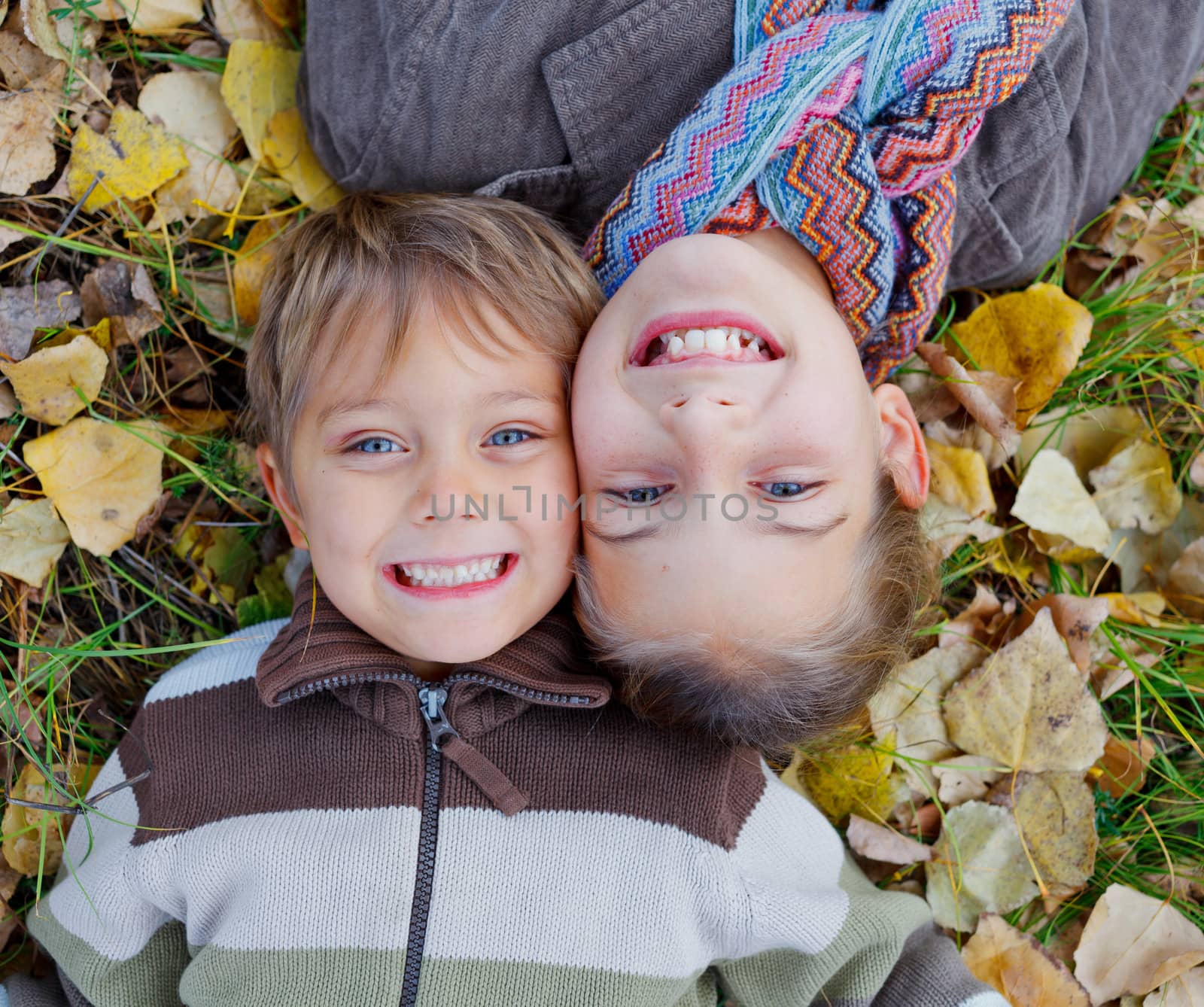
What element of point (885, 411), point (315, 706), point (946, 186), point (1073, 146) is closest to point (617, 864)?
point (315, 706)

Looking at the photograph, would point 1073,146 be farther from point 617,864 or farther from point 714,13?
point 617,864

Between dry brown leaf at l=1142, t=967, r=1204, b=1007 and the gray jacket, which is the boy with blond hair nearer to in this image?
the gray jacket

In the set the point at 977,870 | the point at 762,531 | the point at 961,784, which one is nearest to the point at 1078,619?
the point at 961,784

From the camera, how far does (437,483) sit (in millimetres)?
1966

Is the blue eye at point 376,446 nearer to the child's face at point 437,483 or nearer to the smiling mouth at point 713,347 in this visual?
the child's face at point 437,483

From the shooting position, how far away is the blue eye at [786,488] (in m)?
1.88

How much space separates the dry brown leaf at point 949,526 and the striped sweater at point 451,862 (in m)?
0.77

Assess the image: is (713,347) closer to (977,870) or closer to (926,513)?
(926,513)

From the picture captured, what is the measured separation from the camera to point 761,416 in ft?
6.00

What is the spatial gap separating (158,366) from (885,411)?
1773 mm

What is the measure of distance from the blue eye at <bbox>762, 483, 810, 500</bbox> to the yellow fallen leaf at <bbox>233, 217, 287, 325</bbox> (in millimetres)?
1402

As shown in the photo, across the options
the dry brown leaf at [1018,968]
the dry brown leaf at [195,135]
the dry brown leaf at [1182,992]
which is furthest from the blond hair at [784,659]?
the dry brown leaf at [195,135]

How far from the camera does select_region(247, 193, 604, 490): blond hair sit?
207 centimetres

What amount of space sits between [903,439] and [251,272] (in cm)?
162
